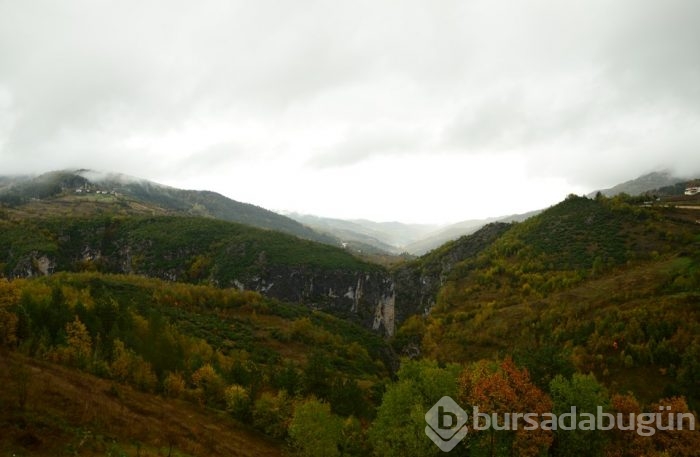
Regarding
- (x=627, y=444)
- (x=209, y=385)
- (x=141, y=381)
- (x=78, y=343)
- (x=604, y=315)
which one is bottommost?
(x=209, y=385)

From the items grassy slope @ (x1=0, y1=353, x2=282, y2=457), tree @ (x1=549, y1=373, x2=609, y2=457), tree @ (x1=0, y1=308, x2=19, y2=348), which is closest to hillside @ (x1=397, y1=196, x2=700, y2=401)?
tree @ (x1=549, y1=373, x2=609, y2=457)

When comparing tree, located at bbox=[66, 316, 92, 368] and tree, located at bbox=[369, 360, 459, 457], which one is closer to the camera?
tree, located at bbox=[369, 360, 459, 457]

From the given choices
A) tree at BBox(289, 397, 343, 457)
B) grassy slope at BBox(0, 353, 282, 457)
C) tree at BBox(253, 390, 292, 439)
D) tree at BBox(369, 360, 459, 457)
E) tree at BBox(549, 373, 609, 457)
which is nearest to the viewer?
grassy slope at BBox(0, 353, 282, 457)

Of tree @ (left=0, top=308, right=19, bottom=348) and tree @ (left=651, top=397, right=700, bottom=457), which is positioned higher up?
tree @ (left=0, top=308, right=19, bottom=348)

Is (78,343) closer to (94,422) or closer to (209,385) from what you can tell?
(209,385)

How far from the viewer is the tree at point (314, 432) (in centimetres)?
5533

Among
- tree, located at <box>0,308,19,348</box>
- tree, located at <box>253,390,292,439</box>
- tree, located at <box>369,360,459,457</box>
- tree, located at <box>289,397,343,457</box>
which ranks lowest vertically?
tree, located at <box>253,390,292,439</box>

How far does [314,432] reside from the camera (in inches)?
2208

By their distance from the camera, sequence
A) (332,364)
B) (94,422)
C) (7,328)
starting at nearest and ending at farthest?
(94,422) → (7,328) → (332,364)

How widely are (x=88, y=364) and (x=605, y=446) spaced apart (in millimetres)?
70381

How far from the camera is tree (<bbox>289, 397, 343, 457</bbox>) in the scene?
55.3 m

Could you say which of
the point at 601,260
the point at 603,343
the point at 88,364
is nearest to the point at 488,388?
the point at 88,364

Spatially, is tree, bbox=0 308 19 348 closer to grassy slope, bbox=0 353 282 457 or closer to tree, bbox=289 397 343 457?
grassy slope, bbox=0 353 282 457

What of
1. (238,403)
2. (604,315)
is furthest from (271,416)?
(604,315)
